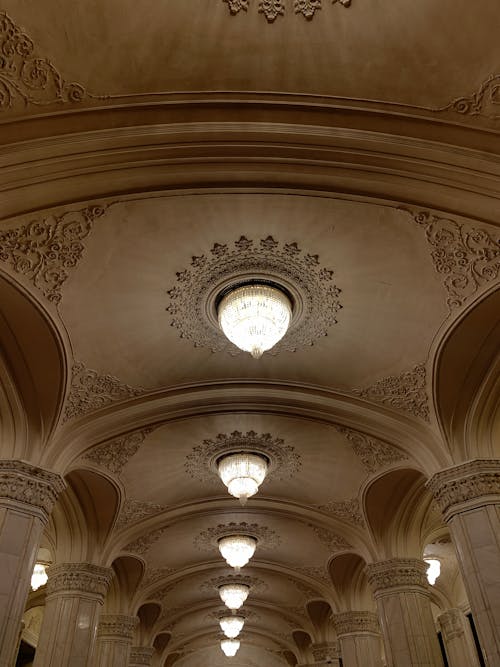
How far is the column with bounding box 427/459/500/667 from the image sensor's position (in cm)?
529

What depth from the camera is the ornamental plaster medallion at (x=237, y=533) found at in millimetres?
9891

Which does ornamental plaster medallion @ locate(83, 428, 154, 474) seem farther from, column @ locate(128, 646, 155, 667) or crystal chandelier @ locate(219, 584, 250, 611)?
column @ locate(128, 646, 155, 667)

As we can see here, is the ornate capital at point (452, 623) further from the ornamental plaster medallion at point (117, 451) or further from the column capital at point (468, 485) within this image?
the ornamental plaster medallion at point (117, 451)

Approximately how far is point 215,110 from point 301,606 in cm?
1196

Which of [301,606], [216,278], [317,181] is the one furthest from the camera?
[301,606]

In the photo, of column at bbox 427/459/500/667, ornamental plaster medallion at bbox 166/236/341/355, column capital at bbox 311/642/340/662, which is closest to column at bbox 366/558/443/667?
column at bbox 427/459/500/667

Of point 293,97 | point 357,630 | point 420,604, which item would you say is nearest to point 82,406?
point 293,97

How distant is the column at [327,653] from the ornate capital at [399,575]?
5277 millimetres

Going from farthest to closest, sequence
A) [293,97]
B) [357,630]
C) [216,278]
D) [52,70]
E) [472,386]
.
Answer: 1. [357,630]
2. [472,386]
3. [216,278]
4. [293,97]
5. [52,70]

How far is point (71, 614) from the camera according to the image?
7629mm

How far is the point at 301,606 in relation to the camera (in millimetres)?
12938

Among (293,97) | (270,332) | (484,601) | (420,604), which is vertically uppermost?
(293,97)

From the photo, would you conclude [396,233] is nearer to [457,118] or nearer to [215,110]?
[457,118]

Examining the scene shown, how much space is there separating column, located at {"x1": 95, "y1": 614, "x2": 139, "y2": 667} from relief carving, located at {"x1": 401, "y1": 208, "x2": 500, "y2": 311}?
8613mm
